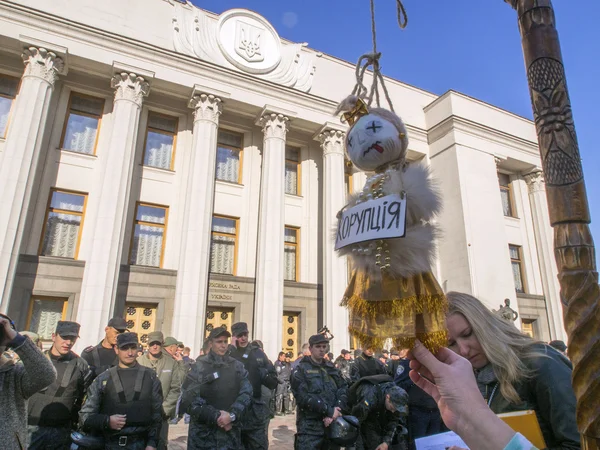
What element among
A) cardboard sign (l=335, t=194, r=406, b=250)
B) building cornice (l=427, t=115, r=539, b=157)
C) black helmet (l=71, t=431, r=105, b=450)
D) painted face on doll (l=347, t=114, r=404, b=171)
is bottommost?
black helmet (l=71, t=431, r=105, b=450)

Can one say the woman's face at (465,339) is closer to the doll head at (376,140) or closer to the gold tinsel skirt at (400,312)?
the gold tinsel skirt at (400,312)

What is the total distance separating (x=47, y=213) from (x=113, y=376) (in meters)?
12.4

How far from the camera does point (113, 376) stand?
4199mm

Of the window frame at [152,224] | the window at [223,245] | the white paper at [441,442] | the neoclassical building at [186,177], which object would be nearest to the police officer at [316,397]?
the white paper at [441,442]

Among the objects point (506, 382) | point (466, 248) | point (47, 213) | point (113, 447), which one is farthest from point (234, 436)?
point (466, 248)

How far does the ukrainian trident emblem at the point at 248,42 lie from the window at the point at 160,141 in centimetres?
418

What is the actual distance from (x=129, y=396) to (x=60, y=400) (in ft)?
2.51

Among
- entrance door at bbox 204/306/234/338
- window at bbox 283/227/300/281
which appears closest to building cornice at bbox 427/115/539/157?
window at bbox 283/227/300/281

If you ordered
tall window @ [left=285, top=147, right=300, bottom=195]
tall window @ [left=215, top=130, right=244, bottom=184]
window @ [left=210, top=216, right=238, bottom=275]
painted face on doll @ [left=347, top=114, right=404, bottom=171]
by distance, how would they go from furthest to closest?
tall window @ [left=285, top=147, right=300, bottom=195]
tall window @ [left=215, top=130, right=244, bottom=184]
window @ [left=210, top=216, right=238, bottom=275]
painted face on doll @ [left=347, top=114, right=404, bottom=171]

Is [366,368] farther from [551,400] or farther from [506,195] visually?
[506,195]

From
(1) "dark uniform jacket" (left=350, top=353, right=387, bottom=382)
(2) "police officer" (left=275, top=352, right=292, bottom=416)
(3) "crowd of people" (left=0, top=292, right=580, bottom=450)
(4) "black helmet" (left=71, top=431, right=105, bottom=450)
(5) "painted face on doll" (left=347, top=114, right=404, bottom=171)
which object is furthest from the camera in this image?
(2) "police officer" (left=275, top=352, right=292, bottom=416)

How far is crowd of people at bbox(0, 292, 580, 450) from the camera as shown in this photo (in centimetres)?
172

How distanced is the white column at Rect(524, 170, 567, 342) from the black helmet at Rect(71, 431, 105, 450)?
21972mm

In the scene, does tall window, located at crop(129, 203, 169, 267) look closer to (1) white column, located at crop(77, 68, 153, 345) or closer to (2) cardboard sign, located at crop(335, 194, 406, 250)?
(1) white column, located at crop(77, 68, 153, 345)
